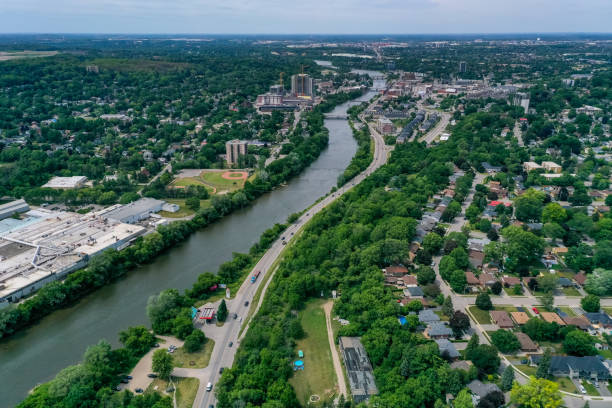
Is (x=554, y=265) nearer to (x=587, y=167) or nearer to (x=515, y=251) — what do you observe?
(x=515, y=251)

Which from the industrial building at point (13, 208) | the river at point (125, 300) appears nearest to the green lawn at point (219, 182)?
the river at point (125, 300)

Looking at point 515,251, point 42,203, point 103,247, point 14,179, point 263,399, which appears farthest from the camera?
point 14,179

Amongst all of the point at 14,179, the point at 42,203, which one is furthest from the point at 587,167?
the point at 14,179

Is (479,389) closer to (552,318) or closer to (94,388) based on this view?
(552,318)

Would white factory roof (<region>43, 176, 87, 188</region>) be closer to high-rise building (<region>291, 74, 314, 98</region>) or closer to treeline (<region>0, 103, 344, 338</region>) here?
treeline (<region>0, 103, 344, 338</region>)

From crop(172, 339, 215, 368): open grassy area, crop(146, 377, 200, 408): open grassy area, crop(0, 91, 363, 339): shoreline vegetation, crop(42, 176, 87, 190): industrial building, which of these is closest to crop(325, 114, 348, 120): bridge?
crop(0, 91, 363, 339): shoreline vegetation
